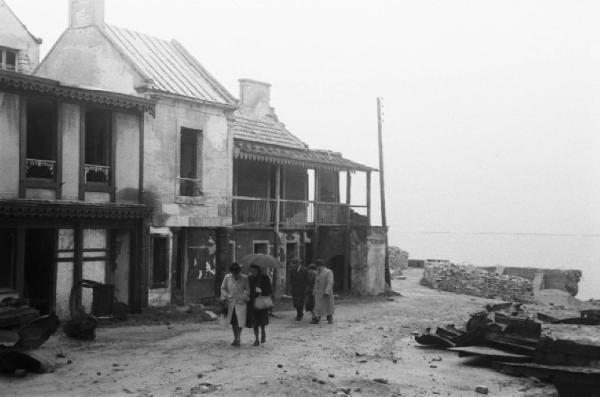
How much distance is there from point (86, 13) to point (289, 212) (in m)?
10.8

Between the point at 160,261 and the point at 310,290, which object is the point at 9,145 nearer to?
the point at 160,261

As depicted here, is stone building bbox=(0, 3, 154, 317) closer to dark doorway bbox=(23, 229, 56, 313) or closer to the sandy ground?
dark doorway bbox=(23, 229, 56, 313)

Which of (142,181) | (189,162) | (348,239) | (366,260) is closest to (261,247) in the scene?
(348,239)

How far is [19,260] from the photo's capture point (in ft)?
52.8

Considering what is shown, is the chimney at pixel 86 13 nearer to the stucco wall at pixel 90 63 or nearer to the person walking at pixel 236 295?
the stucco wall at pixel 90 63

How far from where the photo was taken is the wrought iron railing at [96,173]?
17984mm

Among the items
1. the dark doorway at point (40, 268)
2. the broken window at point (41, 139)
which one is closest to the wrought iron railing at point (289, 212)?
the broken window at point (41, 139)

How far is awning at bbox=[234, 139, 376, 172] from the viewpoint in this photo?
75.5ft

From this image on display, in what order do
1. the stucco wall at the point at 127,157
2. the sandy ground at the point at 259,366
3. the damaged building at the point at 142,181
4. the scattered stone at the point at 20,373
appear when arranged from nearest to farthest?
Result: the sandy ground at the point at 259,366 < the scattered stone at the point at 20,373 < the damaged building at the point at 142,181 < the stucco wall at the point at 127,157

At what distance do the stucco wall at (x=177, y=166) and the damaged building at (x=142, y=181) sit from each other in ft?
0.14

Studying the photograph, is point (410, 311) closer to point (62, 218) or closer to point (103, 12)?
point (62, 218)

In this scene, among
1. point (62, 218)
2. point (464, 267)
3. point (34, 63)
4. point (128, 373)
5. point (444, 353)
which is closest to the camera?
point (128, 373)

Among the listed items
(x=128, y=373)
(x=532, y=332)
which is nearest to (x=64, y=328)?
(x=128, y=373)

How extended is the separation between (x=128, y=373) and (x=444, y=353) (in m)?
6.57
